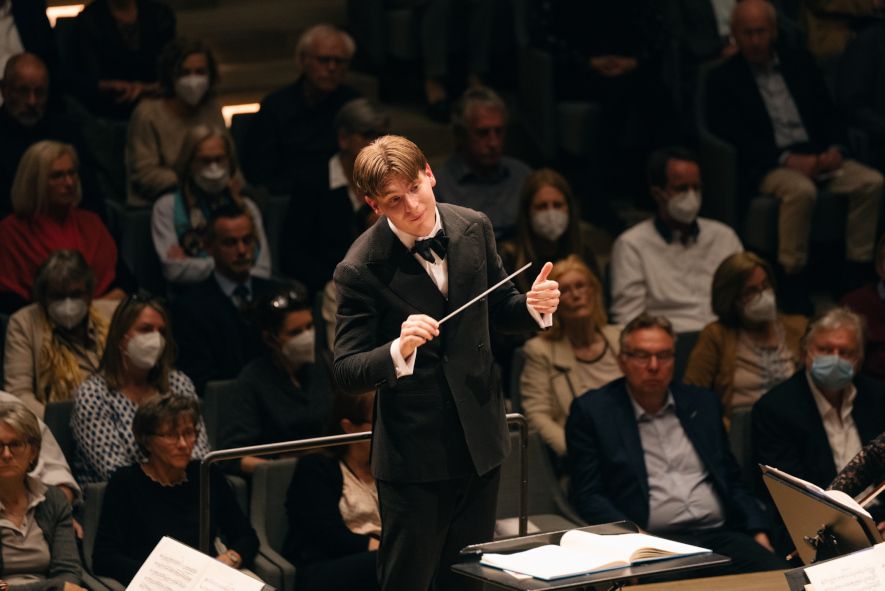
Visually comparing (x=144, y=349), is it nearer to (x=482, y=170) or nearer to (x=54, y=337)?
(x=54, y=337)

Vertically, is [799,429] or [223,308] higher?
[223,308]

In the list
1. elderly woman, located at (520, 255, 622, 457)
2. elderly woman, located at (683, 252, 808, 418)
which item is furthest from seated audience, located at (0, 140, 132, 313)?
elderly woman, located at (683, 252, 808, 418)

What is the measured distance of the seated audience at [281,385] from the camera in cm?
501

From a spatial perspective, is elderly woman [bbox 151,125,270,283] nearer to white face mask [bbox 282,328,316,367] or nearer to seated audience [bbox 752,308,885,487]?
white face mask [bbox 282,328,316,367]

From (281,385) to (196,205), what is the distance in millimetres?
1085

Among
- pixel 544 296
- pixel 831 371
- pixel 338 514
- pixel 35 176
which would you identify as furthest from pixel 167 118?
pixel 544 296

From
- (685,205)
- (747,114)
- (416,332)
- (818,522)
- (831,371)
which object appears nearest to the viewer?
(416,332)

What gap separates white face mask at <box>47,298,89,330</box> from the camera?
5.19m

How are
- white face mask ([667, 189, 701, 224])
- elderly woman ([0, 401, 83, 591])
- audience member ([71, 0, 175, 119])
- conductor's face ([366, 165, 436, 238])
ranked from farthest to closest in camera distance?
1. audience member ([71, 0, 175, 119])
2. white face mask ([667, 189, 701, 224])
3. elderly woman ([0, 401, 83, 591])
4. conductor's face ([366, 165, 436, 238])

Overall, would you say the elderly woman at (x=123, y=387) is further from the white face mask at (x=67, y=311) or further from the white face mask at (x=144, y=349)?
the white face mask at (x=67, y=311)

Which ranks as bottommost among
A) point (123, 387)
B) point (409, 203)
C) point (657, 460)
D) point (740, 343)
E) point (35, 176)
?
A: point (657, 460)

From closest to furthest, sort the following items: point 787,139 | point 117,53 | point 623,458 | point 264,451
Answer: point 264,451 < point 623,458 < point 117,53 < point 787,139

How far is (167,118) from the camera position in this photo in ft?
20.4

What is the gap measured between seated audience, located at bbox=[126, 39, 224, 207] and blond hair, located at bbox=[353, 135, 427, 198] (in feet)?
10.6
